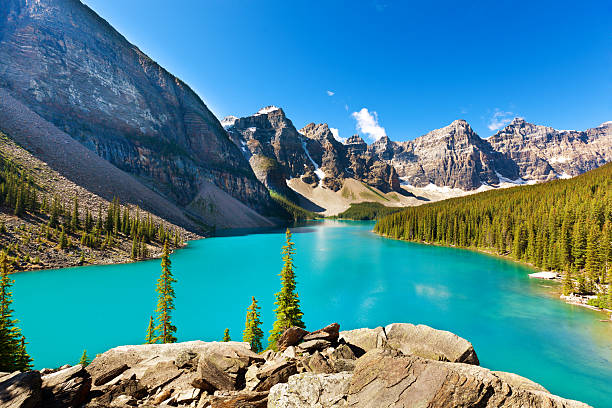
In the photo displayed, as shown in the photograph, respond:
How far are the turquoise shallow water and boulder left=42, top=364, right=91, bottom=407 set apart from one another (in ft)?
46.8

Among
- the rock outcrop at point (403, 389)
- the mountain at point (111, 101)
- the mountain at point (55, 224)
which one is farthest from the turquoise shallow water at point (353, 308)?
the mountain at point (111, 101)

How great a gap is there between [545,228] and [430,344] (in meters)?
55.8

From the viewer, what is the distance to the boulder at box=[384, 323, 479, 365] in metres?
10.6

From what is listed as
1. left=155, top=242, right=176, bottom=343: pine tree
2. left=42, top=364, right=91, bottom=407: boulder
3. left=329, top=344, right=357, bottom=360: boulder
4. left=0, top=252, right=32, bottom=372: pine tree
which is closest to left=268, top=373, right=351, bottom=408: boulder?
left=329, top=344, right=357, bottom=360: boulder

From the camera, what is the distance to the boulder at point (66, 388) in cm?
690

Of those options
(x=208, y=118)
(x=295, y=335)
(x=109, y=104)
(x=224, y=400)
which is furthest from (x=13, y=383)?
(x=208, y=118)

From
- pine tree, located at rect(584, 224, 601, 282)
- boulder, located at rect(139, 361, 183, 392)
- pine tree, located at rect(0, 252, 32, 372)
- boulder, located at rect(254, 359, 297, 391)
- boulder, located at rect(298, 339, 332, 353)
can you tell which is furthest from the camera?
pine tree, located at rect(584, 224, 601, 282)

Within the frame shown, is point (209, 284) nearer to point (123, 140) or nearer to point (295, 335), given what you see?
point (295, 335)

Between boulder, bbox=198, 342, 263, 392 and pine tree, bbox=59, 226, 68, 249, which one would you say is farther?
pine tree, bbox=59, 226, 68, 249

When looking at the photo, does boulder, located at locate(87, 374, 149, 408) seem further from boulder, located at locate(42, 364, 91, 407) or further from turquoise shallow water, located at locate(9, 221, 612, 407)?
turquoise shallow water, located at locate(9, 221, 612, 407)

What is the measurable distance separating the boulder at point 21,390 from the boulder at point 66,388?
32 centimetres

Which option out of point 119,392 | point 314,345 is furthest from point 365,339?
point 119,392

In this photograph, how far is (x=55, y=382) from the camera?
729cm

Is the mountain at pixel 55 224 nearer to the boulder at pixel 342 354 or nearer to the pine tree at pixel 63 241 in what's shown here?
the pine tree at pixel 63 241
